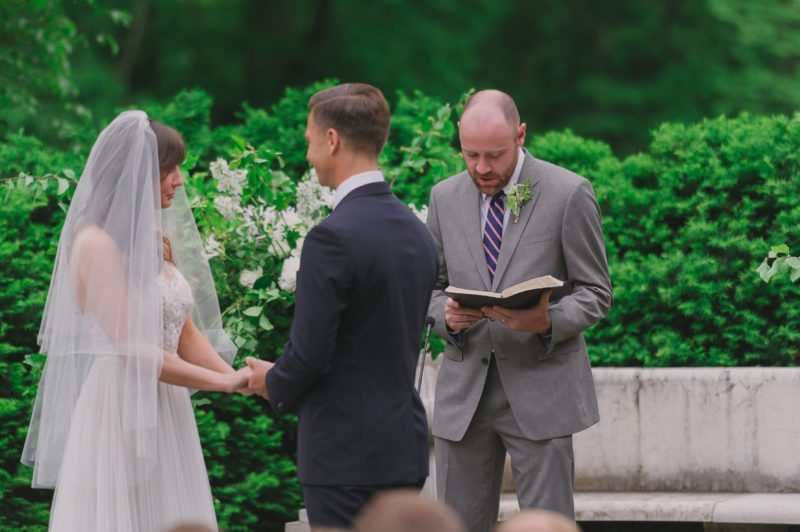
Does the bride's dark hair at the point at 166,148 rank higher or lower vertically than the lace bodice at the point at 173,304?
higher

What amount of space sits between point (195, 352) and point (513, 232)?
1298mm

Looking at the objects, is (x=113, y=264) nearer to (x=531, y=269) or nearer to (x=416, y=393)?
(x=416, y=393)

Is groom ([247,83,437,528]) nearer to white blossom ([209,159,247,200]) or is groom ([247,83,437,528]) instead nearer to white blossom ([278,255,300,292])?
white blossom ([278,255,300,292])

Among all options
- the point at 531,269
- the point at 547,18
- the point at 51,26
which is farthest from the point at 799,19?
the point at 531,269

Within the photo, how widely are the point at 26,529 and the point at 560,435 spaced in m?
2.63

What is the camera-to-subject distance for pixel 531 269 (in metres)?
4.71

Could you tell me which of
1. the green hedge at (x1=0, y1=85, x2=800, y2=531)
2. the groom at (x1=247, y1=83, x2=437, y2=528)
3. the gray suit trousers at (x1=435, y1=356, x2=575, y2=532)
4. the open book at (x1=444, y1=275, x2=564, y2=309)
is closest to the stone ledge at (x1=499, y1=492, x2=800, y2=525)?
the green hedge at (x1=0, y1=85, x2=800, y2=531)

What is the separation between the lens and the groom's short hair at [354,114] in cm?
393

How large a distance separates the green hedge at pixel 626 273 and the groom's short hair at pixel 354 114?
1779 mm

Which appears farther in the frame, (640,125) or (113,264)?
(640,125)

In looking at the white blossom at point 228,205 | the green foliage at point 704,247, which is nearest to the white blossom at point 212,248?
the white blossom at point 228,205

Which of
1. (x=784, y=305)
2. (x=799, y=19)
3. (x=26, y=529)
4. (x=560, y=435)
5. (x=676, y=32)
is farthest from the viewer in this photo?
(x=676, y=32)

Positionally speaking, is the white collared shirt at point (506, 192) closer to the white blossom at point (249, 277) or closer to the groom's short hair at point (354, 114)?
the groom's short hair at point (354, 114)

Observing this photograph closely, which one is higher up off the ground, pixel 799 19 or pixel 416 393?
pixel 799 19
